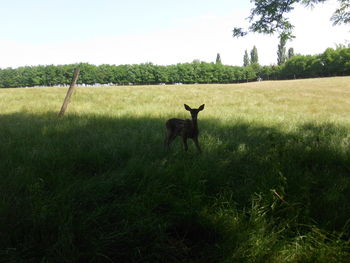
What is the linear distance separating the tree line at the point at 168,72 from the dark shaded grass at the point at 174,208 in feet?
261

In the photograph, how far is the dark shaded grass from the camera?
6.74 feet

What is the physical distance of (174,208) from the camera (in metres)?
2.69

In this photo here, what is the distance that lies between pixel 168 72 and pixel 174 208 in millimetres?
86594

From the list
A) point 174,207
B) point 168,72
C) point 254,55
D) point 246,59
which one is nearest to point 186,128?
point 174,207

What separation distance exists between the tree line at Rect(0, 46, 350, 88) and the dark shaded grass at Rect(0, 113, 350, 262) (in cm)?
7950

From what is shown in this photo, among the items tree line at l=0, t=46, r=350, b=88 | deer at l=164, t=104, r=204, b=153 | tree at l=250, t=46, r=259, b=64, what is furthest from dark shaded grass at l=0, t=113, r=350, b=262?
tree at l=250, t=46, r=259, b=64

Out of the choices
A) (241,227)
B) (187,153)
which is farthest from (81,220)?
(187,153)

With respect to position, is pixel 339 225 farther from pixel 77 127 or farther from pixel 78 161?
pixel 77 127

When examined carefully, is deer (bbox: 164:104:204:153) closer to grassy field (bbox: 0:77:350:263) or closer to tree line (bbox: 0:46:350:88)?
grassy field (bbox: 0:77:350:263)

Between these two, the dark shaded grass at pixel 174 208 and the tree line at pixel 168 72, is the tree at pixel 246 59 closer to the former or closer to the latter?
the tree line at pixel 168 72

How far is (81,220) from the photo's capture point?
2.39 metres

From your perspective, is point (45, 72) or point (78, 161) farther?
point (45, 72)

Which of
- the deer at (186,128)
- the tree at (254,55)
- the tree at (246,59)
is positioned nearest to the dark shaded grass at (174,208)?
the deer at (186,128)

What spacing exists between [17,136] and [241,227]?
631 cm
